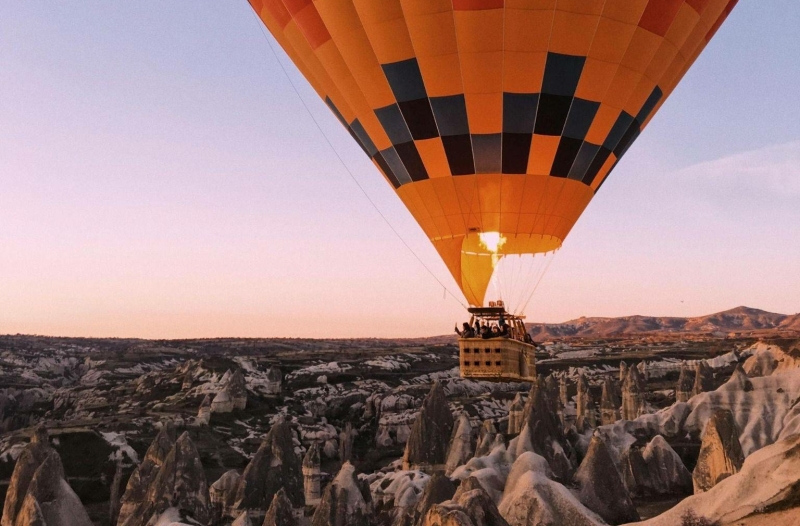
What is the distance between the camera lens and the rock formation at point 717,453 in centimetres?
3278

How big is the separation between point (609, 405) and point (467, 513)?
5037 centimetres

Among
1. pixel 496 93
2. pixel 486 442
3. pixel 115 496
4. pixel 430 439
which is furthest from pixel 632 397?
pixel 496 93

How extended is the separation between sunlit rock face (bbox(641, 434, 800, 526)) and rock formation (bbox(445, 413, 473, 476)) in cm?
3689

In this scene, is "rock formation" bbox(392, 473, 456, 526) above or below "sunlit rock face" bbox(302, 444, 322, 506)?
Result: above

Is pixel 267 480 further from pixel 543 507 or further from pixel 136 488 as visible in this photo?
pixel 543 507

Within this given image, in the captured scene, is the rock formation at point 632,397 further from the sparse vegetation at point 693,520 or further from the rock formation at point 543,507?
the sparse vegetation at point 693,520

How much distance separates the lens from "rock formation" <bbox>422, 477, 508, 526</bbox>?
10.2 meters

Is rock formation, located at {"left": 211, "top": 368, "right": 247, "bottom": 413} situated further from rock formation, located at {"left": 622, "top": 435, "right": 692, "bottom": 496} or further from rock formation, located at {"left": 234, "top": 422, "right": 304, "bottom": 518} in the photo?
rock formation, located at {"left": 622, "top": 435, "right": 692, "bottom": 496}

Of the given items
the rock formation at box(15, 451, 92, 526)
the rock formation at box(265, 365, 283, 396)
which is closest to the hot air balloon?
the rock formation at box(15, 451, 92, 526)

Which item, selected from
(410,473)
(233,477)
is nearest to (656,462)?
(410,473)

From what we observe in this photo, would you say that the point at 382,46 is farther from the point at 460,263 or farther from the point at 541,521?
the point at 541,521

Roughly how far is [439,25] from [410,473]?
22372mm

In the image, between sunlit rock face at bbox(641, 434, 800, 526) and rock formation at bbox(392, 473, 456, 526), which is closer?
sunlit rock face at bbox(641, 434, 800, 526)

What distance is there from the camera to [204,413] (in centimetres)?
6500
